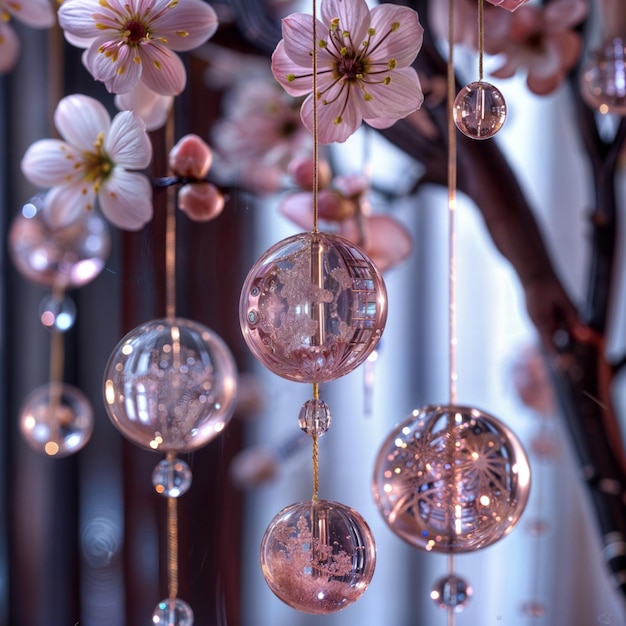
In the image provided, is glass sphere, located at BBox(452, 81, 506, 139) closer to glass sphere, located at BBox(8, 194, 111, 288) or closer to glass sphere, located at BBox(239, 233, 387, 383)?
glass sphere, located at BBox(239, 233, 387, 383)

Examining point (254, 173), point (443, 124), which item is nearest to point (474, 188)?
point (443, 124)

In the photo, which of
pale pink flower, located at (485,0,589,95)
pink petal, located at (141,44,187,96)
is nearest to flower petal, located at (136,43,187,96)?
pink petal, located at (141,44,187,96)

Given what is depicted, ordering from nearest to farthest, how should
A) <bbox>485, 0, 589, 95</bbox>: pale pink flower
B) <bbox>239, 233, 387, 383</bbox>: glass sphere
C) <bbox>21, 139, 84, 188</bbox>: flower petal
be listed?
<bbox>239, 233, 387, 383</bbox>: glass sphere
<bbox>21, 139, 84, 188</bbox>: flower petal
<bbox>485, 0, 589, 95</bbox>: pale pink flower

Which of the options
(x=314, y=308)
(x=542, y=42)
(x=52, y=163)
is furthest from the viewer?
(x=542, y=42)

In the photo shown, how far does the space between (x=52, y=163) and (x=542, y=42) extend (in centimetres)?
30

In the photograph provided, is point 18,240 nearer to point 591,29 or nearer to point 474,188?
point 474,188

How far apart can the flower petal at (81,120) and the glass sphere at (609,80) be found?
243mm

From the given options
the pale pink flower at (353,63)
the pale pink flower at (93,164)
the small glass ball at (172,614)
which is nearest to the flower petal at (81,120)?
the pale pink flower at (93,164)

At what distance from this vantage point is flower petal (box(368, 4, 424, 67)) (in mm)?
304

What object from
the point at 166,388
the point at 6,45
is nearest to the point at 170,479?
the point at 166,388

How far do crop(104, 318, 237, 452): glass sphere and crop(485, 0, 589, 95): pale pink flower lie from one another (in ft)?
0.77

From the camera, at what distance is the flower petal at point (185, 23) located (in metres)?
0.33

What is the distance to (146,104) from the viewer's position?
379mm

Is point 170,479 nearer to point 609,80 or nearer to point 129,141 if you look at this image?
point 129,141
